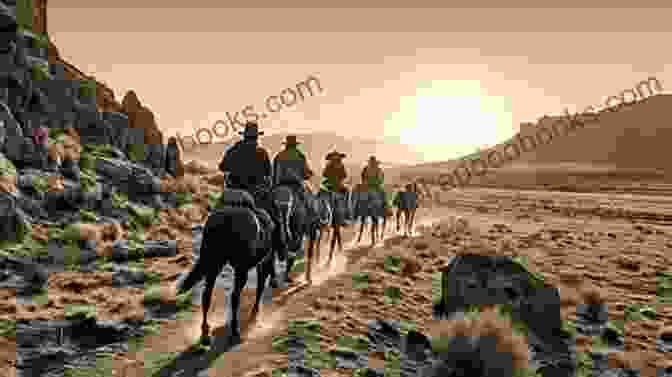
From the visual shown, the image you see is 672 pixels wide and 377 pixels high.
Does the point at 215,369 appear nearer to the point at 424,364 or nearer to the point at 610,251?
the point at 424,364

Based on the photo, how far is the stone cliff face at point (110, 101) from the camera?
28.2 metres

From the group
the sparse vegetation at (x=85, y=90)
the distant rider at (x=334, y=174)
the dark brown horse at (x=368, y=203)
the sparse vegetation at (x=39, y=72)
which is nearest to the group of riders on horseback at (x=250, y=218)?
the distant rider at (x=334, y=174)

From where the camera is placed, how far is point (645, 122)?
5896 inches

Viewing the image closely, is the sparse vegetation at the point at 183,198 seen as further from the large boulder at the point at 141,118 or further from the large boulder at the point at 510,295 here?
the large boulder at the point at 510,295

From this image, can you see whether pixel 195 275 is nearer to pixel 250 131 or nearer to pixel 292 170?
pixel 250 131

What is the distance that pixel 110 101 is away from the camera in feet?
107

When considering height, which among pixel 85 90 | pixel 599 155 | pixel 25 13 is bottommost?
pixel 85 90

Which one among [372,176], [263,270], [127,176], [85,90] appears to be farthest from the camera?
[85,90]

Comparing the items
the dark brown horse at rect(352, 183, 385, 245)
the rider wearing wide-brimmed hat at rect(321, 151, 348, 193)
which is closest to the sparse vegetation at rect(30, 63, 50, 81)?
the rider wearing wide-brimmed hat at rect(321, 151, 348, 193)

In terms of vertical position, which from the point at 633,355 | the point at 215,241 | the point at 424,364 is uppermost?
the point at 215,241

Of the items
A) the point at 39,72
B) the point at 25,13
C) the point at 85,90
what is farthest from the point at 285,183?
the point at 25,13

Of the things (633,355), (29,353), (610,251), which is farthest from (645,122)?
(29,353)

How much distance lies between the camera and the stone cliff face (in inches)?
1109

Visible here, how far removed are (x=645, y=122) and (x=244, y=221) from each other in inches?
7517
